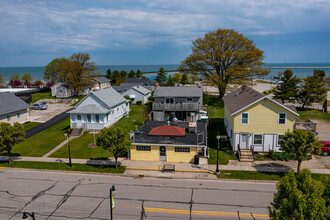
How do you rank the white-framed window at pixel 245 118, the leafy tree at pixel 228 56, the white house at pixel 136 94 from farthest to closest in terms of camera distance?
the white house at pixel 136 94
the leafy tree at pixel 228 56
the white-framed window at pixel 245 118

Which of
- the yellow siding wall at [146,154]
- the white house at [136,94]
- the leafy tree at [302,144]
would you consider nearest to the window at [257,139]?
the leafy tree at [302,144]

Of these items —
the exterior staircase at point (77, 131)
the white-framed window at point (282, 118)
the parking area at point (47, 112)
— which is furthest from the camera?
the parking area at point (47, 112)

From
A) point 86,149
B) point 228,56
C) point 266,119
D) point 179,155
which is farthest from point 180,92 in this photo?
point 86,149

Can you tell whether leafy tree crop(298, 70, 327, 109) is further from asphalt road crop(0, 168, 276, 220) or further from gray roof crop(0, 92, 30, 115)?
gray roof crop(0, 92, 30, 115)

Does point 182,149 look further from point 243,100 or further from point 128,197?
point 243,100

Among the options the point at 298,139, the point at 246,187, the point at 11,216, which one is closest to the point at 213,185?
the point at 246,187

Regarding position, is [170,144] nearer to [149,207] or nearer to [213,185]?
[213,185]

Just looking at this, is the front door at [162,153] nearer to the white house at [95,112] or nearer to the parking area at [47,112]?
the white house at [95,112]
